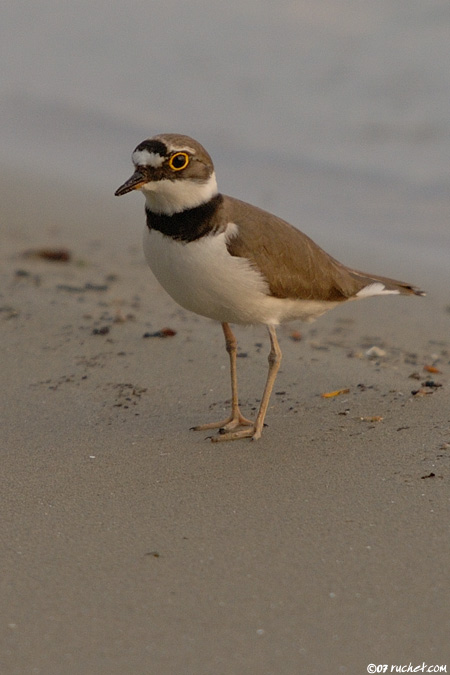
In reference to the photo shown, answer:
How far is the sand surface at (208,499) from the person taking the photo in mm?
2951

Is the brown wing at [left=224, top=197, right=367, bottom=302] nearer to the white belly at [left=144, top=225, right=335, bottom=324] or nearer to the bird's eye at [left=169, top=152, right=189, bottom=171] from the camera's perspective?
the white belly at [left=144, top=225, right=335, bottom=324]

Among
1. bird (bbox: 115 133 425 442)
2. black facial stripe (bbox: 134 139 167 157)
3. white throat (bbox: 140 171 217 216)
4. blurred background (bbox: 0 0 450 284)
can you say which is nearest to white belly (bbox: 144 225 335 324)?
bird (bbox: 115 133 425 442)

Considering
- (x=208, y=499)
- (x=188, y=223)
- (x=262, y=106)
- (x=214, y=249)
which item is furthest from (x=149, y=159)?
(x=262, y=106)

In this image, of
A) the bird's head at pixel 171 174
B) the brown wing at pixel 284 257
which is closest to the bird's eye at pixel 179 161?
the bird's head at pixel 171 174

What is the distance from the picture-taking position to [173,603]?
10.3 ft

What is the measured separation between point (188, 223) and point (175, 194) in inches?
6.4

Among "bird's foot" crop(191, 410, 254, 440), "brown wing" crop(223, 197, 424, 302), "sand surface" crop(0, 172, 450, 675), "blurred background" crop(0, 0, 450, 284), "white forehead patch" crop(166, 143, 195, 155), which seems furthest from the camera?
"blurred background" crop(0, 0, 450, 284)

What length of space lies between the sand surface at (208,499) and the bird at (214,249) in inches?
20.5

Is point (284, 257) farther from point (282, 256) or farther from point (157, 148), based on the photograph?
point (157, 148)

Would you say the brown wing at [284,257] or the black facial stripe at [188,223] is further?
the brown wing at [284,257]

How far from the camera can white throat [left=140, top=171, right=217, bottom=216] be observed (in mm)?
4527

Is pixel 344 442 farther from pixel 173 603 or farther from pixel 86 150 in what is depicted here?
pixel 86 150

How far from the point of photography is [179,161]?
4.54 meters

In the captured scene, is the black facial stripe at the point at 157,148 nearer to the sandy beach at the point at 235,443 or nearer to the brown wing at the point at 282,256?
the brown wing at the point at 282,256
